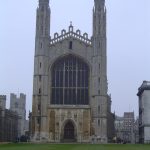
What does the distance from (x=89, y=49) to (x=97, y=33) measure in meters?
3.04

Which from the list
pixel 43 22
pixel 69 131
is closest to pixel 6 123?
pixel 69 131

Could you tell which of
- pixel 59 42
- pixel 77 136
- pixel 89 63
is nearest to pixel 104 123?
pixel 77 136

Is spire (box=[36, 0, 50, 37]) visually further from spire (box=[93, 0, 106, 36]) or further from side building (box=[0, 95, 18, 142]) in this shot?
side building (box=[0, 95, 18, 142])

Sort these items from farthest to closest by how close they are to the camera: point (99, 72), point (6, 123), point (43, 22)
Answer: point (6, 123)
point (43, 22)
point (99, 72)

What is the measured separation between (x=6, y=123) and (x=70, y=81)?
119 ft

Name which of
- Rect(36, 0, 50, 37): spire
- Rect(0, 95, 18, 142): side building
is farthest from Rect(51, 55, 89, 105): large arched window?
Rect(0, 95, 18, 142): side building

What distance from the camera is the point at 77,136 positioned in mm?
77500

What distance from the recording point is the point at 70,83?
79500mm

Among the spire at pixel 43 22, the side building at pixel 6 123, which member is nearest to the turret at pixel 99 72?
the spire at pixel 43 22

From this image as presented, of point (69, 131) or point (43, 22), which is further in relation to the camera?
point (43, 22)

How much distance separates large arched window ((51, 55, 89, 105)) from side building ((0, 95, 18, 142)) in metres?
26.6

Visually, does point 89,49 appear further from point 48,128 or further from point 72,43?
point 48,128

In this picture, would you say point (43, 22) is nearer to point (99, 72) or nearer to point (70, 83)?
point (70, 83)

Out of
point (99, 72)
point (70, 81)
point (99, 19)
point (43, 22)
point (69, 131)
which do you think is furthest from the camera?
point (43, 22)
